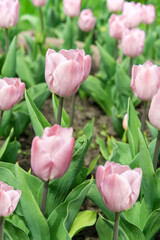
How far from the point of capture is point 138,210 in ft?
5.42

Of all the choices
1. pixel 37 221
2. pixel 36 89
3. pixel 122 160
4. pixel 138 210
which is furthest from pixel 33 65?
pixel 37 221

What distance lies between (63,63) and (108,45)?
5.84 ft

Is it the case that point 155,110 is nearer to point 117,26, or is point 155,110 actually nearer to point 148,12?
point 117,26

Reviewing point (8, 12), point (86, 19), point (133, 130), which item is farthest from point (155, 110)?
point (86, 19)

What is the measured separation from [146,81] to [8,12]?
975 millimetres

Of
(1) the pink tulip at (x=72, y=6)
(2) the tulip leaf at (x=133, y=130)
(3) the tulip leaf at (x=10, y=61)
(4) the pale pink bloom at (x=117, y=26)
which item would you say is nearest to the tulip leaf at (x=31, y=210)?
(2) the tulip leaf at (x=133, y=130)

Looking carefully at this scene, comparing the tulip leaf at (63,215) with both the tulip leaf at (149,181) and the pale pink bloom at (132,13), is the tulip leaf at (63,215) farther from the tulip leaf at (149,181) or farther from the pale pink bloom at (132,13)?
the pale pink bloom at (132,13)

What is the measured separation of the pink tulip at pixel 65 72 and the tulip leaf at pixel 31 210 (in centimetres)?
→ 28

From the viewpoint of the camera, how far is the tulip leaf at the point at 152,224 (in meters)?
1.45

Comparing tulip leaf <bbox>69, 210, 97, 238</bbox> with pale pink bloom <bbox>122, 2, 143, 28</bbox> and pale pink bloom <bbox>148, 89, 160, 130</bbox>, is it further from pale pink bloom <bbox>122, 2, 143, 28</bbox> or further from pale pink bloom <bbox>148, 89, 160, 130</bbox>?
pale pink bloom <bbox>122, 2, 143, 28</bbox>

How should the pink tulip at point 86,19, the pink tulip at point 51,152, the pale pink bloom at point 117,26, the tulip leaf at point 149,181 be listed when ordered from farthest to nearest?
the pink tulip at point 86,19
the pale pink bloom at point 117,26
the tulip leaf at point 149,181
the pink tulip at point 51,152

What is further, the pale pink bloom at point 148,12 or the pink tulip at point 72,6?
the pale pink bloom at point 148,12

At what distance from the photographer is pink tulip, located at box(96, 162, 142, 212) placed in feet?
3.69

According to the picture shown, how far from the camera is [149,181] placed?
4.85ft
